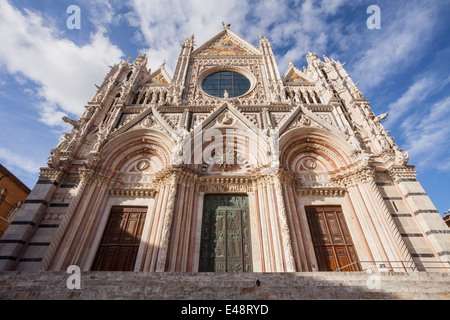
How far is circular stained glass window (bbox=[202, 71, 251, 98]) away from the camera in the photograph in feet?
49.9

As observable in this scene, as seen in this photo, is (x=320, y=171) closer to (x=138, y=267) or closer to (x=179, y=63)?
(x=138, y=267)

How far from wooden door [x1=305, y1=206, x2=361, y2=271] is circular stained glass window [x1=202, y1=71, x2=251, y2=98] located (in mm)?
9126

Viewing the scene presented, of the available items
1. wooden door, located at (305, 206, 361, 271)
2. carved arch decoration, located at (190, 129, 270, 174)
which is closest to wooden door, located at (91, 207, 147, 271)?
carved arch decoration, located at (190, 129, 270, 174)

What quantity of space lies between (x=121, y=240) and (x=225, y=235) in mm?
4132

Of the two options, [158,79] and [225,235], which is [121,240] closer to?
[225,235]

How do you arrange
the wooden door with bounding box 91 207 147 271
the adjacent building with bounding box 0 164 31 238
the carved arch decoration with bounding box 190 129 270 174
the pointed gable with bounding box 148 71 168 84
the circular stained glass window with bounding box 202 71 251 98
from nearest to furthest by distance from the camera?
the wooden door with bounding box 91 207 147 271
the carved arch decoration with bounding box 190 129 270 174
the adjacent building with bounding box 0 164 31 238
the circular stained glass window with bounding box 202 71 251 98
the pointed gable with bounding box 148 71 168 84

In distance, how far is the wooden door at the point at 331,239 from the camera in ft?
27.5

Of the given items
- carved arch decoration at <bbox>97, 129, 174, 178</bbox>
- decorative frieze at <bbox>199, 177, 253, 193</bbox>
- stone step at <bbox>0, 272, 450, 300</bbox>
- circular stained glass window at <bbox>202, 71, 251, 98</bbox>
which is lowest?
stone step at <bbox>0, 272, 450, 300</bbox>

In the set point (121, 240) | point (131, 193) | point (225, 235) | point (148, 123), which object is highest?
point (148, 123)

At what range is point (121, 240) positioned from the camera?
9023 millimetres

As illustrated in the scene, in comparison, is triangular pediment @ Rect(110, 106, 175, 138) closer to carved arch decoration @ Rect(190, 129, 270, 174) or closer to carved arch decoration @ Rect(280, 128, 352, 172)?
carved arch decoration @ Rect(190, 129, 270, 174)

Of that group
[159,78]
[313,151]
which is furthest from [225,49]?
[313,151]

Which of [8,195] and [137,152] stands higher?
[137,152]

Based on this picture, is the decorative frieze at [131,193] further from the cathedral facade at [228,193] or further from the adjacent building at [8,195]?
the adjacent building at [8,195]
